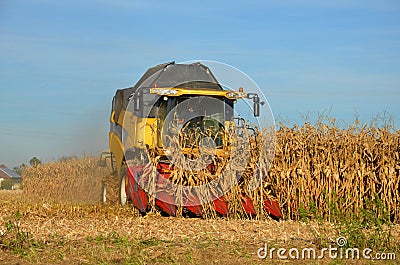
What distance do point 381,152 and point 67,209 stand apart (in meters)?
6.51

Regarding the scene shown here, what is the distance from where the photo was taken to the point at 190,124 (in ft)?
41.0

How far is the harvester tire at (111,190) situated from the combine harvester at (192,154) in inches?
46.2

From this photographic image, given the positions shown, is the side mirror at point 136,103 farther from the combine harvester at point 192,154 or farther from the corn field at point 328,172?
the corn field at point 328,172

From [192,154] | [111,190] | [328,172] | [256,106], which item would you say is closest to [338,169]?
[328,172]

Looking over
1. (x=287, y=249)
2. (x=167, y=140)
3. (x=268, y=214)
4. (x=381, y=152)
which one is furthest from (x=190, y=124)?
(x=287, y=249)

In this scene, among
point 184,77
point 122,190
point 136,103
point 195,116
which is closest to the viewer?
point 136,103

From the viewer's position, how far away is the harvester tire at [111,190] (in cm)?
1436

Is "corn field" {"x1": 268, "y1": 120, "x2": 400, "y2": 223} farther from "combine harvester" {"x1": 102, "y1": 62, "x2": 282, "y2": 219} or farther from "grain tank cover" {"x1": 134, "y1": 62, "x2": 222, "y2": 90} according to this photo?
"grain tank cover" {"x1": 134, "y1": 62, "x2": 222, "y2": 90}

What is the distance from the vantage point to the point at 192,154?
12258mm

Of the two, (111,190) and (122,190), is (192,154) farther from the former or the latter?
(111,190)

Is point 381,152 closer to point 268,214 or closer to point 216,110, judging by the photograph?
point 268,214

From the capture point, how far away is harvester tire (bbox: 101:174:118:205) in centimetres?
1436

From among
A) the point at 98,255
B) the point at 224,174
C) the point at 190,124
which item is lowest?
the point at 98,255

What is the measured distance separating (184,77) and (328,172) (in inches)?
148
